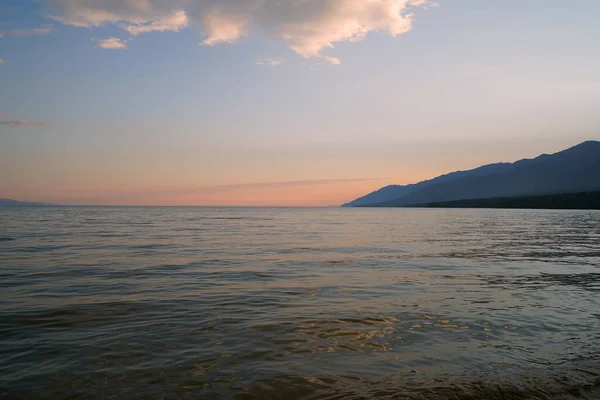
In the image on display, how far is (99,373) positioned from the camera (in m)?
7.79

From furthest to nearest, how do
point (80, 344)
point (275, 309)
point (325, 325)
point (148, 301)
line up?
point (148, 301) < point (275, 309) < point (325, 325) < point (80, 344)

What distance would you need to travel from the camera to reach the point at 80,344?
944 cm

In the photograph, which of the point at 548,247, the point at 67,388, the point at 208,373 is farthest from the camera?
the point at 548,247

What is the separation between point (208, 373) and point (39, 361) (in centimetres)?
381

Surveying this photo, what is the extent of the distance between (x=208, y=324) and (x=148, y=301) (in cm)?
384

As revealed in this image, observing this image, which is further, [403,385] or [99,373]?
[99,373]

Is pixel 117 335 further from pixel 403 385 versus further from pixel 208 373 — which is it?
pixel 403 385

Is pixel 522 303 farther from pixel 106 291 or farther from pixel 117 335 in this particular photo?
pixel 106 291

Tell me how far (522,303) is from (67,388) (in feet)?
45.3

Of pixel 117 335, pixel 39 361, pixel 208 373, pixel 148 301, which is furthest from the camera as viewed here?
pixel 148 301

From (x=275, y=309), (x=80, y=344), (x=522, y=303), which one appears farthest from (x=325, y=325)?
(x=522, y=303)

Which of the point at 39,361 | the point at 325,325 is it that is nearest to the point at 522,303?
A: the point at 325,325

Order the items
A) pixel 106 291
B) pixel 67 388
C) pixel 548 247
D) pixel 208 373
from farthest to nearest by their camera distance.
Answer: pixel 548 247
pixel 106 291
pixel 208 373
pixel 67 388

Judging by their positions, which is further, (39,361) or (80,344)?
(80,344)
